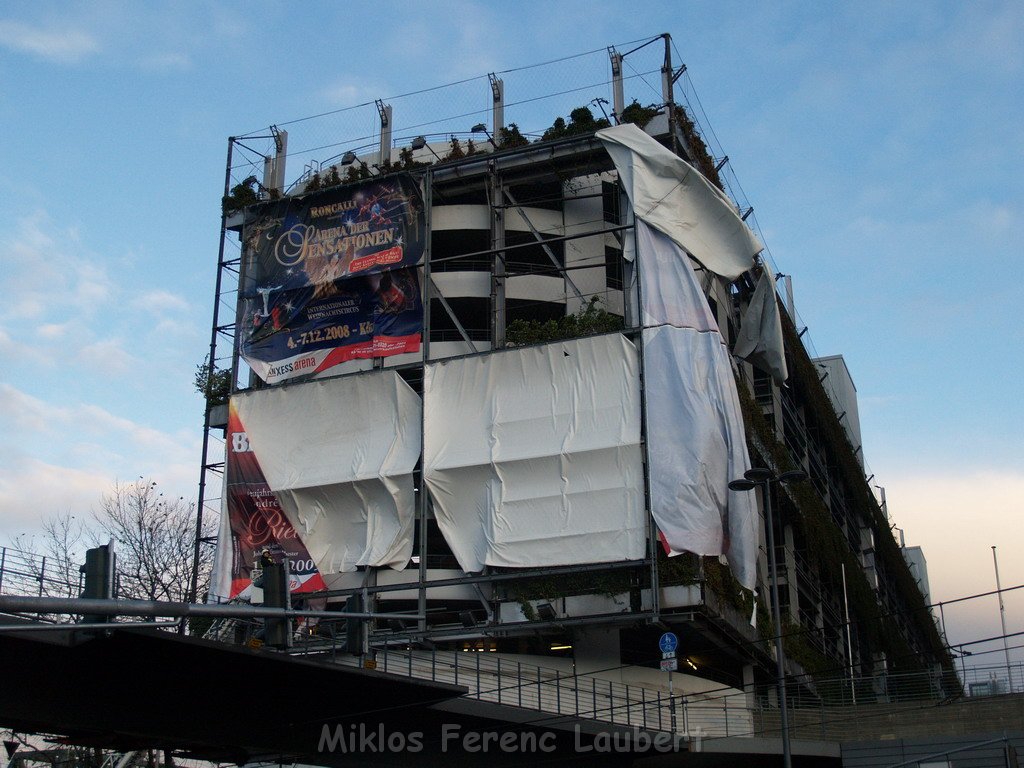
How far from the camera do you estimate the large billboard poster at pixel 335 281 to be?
4356 cm

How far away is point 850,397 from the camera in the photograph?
86.1 m

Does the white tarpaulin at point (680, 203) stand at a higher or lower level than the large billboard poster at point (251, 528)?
higher

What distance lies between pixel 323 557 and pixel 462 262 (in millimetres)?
13426

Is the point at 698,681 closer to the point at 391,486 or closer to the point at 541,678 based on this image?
the point at 541,678

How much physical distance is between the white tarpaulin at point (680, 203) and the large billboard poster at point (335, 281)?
828cm

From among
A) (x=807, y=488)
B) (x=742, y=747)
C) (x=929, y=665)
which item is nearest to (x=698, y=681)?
(x=742, y=747)

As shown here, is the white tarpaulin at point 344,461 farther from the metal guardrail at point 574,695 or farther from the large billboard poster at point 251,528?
the metal guardrail at point 574,695

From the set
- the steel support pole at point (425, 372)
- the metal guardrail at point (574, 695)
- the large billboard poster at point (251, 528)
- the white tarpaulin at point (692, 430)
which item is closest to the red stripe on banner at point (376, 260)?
the steel support pole at point (425, 372)

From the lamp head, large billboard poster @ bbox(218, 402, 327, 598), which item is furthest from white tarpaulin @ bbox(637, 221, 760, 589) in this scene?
large billboard poster @ bbox(218, 402, 327, 598)

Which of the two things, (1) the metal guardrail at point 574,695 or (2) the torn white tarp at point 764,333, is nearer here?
(1) the metal guardrail at point 574,695

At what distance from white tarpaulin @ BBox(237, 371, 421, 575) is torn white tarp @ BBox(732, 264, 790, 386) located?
12.7 meters

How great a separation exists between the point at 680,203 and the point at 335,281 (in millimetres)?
13447

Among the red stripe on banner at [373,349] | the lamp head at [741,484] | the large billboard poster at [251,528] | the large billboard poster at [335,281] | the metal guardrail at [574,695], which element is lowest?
the metal guardrail at [574,695]

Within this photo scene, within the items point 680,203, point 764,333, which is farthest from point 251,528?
point 764,333
